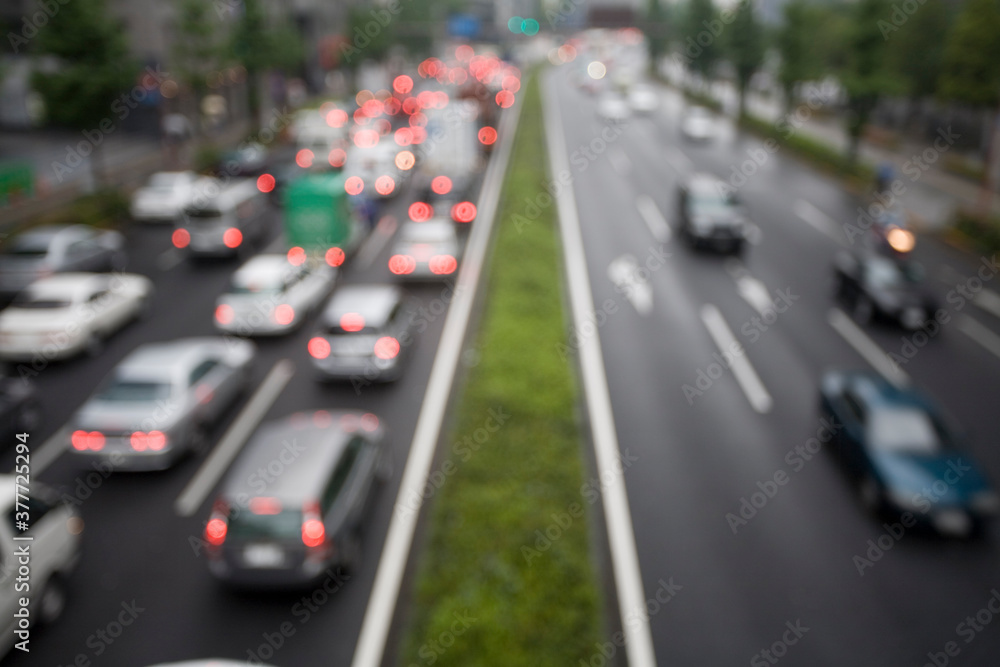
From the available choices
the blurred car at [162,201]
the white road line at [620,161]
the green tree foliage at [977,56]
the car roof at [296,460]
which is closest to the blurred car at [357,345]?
the car roof at [296,460]

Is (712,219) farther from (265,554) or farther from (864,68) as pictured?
(265,554)

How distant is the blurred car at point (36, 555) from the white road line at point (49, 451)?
11.3 ft

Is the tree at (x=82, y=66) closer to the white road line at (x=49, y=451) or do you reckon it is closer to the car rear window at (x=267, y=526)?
the white road line at (x=49, y=451)

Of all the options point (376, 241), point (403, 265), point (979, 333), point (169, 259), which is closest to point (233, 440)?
Result: point (403, 265)

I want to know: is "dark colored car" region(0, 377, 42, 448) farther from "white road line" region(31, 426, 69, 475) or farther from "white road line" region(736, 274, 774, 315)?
"white road line" region(736, 274, 774, 315)

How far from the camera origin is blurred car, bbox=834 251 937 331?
62.1 feet

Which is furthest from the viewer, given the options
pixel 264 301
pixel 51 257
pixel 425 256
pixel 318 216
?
pixel 318 216

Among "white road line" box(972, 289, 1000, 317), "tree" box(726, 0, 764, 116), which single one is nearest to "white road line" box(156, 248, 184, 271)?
"white road line" box(972, 289, 1000, 317)

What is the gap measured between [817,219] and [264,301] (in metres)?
22.4

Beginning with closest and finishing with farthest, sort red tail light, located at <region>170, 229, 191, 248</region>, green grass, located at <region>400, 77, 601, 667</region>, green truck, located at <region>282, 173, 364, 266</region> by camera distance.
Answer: green grass, located at <region>400, 77, 601, 667</region>
green truck, located at <region>282, 173, 364, 266</region>
red tail light, located at <region>170, 229, 191, 248</region>

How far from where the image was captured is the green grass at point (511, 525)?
899 cm

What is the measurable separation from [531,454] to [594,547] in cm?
236

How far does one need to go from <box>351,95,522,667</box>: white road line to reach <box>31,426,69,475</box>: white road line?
6.21 m

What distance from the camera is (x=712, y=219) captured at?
25281 millimetres
